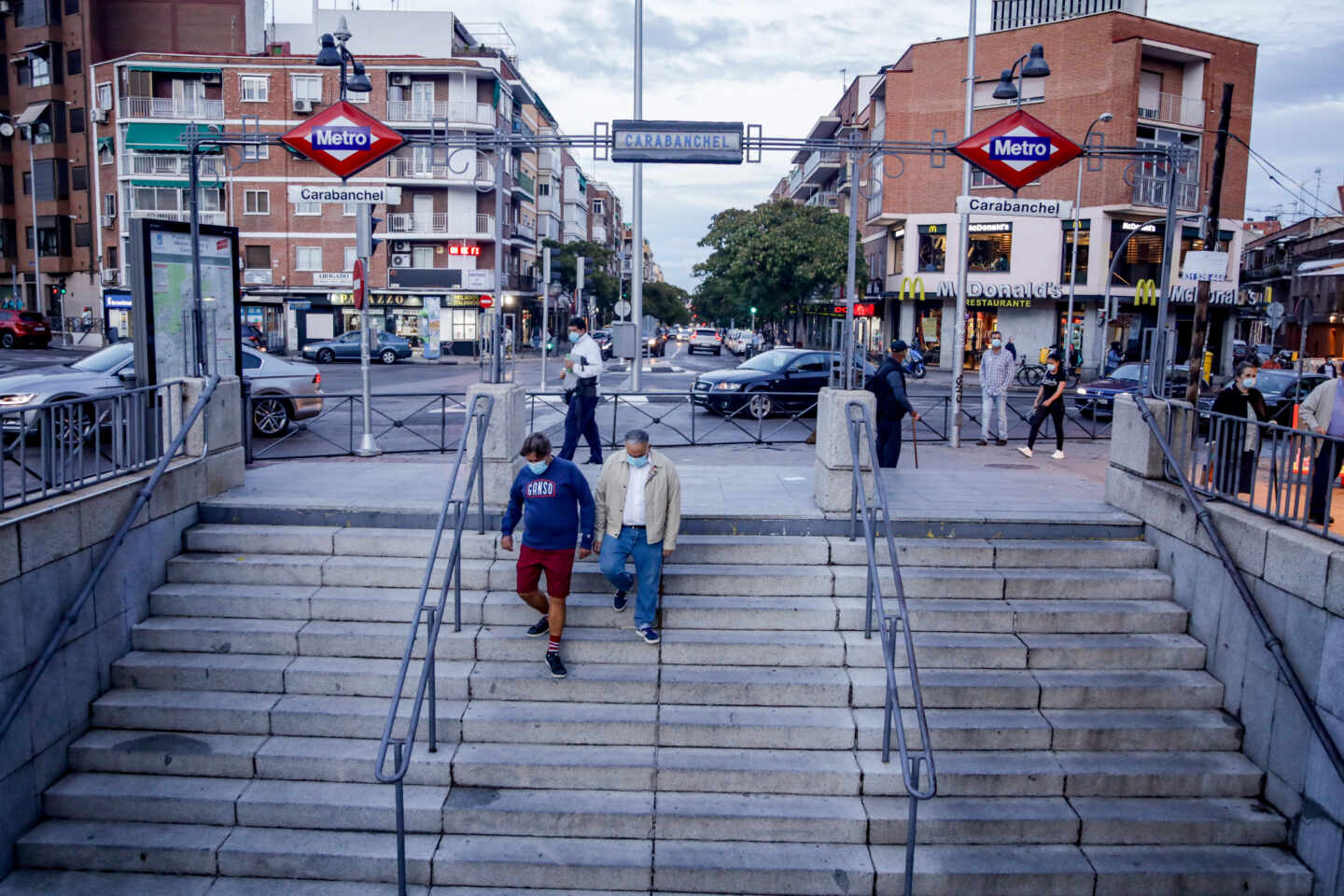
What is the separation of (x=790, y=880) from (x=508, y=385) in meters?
5.23

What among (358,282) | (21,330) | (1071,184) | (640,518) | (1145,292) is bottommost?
(640,518)

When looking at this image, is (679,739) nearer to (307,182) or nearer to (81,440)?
(81,440)

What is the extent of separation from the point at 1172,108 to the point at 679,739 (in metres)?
45.6

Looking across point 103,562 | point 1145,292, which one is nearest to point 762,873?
point 103,562

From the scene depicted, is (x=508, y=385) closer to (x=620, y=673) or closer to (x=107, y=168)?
(x=620, y=673)

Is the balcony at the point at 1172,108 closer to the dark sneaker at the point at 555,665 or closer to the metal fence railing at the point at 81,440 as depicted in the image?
the dark sneaker at the point at 555,665

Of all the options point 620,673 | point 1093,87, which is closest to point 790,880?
point 620,673

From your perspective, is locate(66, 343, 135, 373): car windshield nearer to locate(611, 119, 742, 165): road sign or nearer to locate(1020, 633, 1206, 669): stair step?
locate(611, 119, 742, 165): road sign

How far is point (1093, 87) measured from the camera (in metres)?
41.0

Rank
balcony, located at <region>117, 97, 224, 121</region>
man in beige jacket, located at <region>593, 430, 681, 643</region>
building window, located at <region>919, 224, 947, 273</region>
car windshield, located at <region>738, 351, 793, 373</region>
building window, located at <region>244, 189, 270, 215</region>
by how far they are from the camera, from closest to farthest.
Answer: man in beige jacket, located at <region>593, 430, 681, 643</region>
car windshield, located at <region>738, 351, 793, 373</region>
building window, located at <region>919, 224, 947, 273</region>
balcony, located at <region>117, 97, 224, 121</region>
building window, located at <region>244, 189, 270, 215</region>

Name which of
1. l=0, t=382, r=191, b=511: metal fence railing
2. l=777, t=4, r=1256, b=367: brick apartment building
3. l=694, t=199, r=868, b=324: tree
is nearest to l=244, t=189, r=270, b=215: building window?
l=694, t=199, r=868, b=324: tree

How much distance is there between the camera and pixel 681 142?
12016 millimetres

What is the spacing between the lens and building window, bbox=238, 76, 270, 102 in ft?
161

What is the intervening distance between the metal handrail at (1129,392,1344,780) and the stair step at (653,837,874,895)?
280 cm
